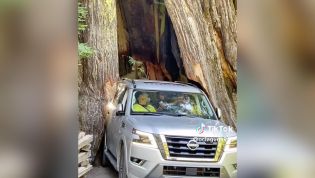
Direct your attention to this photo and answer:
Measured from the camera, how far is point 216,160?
2404 millimetres

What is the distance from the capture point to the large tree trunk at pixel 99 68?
2438 mm

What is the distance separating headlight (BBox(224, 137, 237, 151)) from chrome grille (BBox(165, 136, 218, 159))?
0.10 meters

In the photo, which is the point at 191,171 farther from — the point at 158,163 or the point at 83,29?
the point at 83,29

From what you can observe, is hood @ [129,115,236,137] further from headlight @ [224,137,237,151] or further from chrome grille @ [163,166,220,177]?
chrome grille @ [163,166,220,177]

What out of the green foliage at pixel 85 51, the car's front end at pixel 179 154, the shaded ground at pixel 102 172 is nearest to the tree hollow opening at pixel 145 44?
the green foliage at pixel 85 51

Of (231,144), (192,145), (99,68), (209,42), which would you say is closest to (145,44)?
(99,68)

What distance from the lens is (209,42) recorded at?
8.72 feet

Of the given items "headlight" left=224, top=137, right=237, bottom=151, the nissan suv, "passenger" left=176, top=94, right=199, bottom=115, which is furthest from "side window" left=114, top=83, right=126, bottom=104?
"headlight" left=224, top=137, right=237, bottom=151

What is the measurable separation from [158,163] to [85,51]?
31.3 inches
